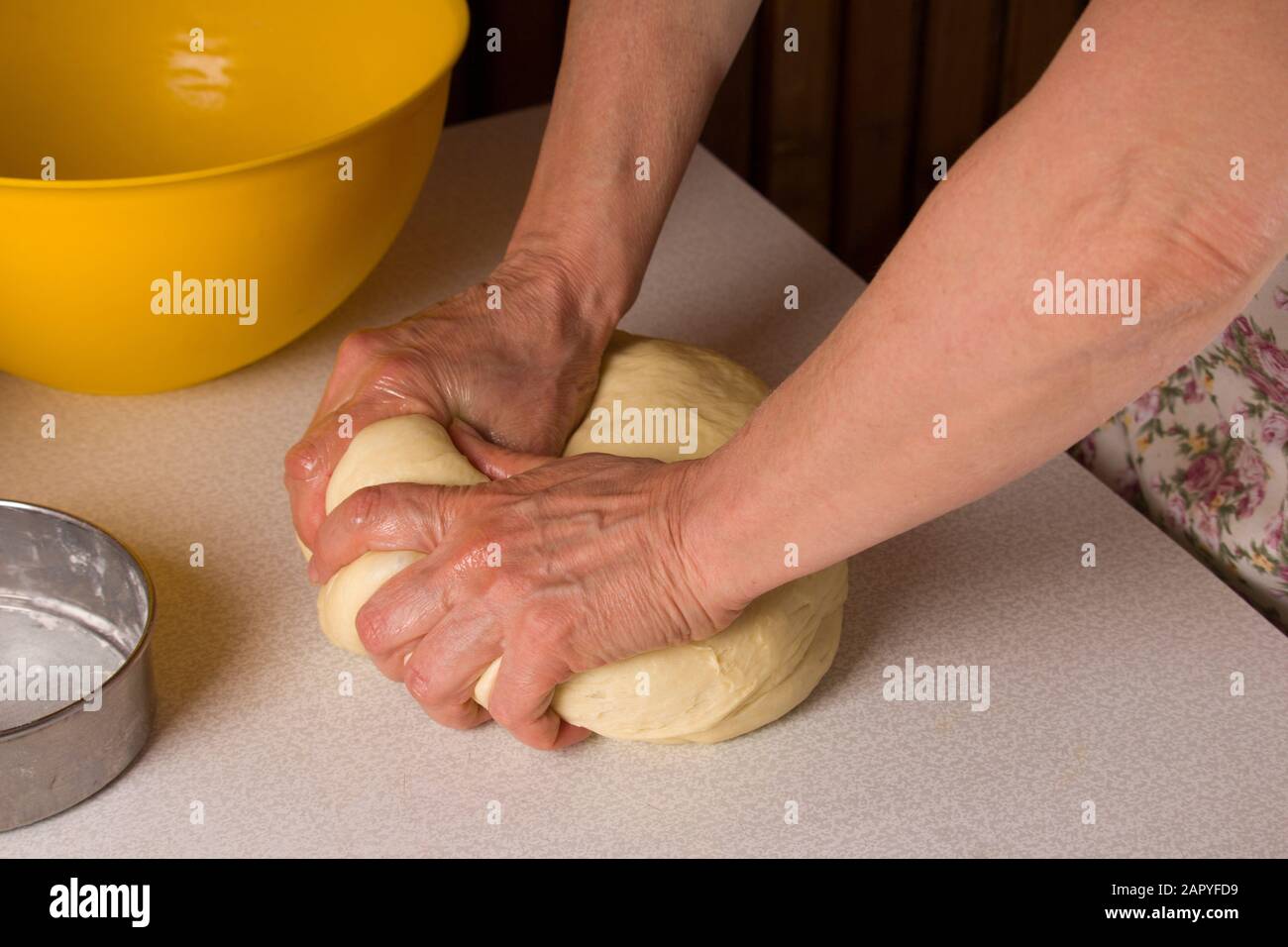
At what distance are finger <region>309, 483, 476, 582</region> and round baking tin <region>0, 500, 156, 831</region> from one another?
0.13 metres

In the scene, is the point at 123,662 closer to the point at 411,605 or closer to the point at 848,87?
the point at 411,605

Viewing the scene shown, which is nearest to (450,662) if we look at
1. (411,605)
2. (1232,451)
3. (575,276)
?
(411,605)

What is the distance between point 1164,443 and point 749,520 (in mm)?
584

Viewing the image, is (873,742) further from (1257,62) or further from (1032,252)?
(1257,62)

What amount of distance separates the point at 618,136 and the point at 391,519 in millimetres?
401

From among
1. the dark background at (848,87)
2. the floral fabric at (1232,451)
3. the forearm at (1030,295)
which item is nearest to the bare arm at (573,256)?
the forearm at (1030,295)

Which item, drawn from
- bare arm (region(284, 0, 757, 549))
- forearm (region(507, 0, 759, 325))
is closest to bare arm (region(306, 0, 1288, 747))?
bare arm (region(284, 0, 757, 549))

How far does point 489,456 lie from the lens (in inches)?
41.1

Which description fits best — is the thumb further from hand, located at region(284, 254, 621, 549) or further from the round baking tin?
the round baking tin

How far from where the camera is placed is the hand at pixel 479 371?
41.2 inches

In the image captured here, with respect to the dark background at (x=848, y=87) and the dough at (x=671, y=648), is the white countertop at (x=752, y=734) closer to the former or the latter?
the dough at (x=671, y=648)

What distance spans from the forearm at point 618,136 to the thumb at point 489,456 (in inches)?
6.2

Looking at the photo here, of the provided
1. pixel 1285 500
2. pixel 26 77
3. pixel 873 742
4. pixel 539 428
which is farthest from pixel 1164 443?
pixel 26 77

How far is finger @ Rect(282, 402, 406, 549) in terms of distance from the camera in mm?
1037
